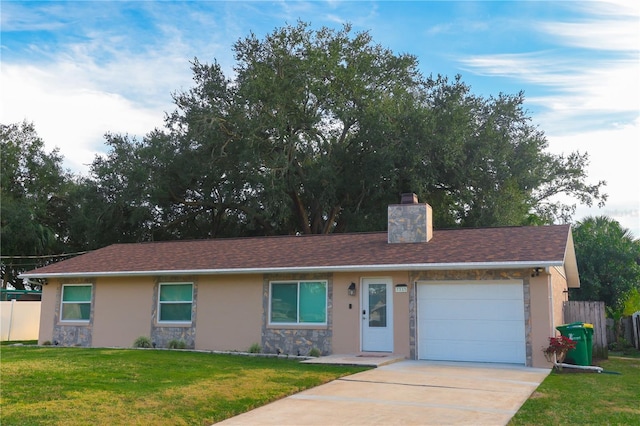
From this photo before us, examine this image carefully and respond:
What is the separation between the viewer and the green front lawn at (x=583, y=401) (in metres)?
7.81

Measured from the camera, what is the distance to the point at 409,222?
1716cm

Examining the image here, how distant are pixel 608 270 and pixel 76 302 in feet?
62.3

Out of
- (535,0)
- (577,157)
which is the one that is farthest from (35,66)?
(577,157)

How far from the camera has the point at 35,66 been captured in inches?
574

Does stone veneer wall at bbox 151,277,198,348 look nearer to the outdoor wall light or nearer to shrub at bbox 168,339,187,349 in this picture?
shrub at bbox 168,339,187,349

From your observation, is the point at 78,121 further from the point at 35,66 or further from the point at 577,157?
the point at 577,157

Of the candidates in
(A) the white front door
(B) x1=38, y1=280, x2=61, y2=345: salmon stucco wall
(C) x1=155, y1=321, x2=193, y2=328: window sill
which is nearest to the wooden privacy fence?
(A) the white front door

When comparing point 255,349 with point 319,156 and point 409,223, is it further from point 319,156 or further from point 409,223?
point 319,156

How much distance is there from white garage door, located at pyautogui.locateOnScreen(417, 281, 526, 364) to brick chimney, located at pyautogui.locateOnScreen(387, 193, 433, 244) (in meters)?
2.22

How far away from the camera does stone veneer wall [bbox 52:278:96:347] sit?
18453mm

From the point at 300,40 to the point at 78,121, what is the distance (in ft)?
47.0

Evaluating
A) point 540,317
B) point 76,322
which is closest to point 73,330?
point 76,322

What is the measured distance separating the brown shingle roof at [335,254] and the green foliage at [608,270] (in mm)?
6959

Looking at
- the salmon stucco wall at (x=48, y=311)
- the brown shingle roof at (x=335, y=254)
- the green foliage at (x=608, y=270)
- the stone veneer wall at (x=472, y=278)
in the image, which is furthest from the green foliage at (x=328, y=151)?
the stone veneer wall at (x=472, y=278)
